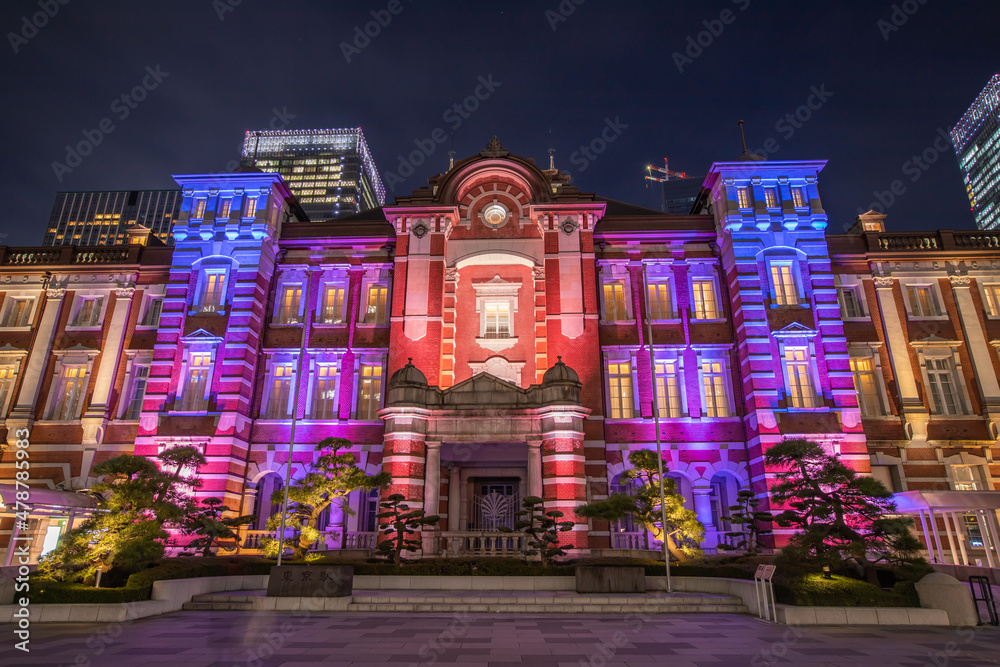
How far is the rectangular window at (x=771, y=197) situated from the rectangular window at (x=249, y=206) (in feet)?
79.7

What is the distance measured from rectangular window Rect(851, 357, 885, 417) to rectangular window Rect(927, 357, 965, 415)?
2.41m

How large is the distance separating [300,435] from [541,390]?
1147 centimetres

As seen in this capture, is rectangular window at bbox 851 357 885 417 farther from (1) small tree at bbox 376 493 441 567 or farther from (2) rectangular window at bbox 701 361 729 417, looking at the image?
(1) small tree at bbox 376 493 441 567

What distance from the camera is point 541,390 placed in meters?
22.4

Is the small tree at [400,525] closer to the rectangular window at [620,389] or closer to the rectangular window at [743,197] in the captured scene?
the rectangular window at [620,389]

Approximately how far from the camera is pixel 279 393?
2741 centimetres

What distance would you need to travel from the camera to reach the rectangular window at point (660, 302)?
90.8 feet

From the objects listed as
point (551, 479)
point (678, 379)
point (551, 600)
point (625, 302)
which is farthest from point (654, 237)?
point (551, 600)

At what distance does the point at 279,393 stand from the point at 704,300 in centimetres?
2037

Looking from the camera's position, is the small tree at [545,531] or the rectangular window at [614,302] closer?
the small tree at [545,531]

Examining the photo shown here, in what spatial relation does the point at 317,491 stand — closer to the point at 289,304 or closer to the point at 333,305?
the point at 333,305

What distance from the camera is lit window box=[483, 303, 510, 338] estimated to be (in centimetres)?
2711

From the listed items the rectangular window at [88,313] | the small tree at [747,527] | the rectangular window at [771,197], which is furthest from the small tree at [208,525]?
the rectangular window at [771,197]

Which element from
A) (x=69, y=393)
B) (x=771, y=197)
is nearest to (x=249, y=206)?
(x=69, y=393)
